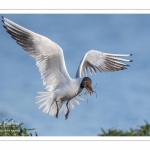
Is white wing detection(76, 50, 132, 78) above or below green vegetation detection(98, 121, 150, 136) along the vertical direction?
above

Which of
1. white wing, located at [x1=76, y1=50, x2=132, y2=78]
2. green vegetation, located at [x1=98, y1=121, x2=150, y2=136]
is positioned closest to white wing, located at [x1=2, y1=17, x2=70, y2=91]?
white wing, located at [x1=76, y1=50, x2=132, y2=78]

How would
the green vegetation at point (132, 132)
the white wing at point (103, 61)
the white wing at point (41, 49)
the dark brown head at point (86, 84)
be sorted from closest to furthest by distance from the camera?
the green vegetation at point (132, 132) < the white wing at point (41, 49) < the dark brown head at point (86, 84) < the white wing at point (103, 61)

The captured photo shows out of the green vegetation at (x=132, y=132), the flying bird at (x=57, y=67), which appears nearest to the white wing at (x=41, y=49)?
the flying bird at (x=57, y=67)

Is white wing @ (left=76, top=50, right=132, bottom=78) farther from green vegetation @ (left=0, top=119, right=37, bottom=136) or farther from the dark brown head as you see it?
green vegetation @ (left=0, top=119, right=37, bottom=136)

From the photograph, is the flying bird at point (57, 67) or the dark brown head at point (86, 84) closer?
the flying bird at point (57, 67)

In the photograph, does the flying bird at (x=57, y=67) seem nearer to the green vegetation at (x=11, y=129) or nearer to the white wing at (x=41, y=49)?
the white wing at (x=41, y=49)

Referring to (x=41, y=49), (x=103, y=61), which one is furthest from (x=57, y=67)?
(x=103, y=61)

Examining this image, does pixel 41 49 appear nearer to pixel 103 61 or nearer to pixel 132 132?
pixel 103 61
